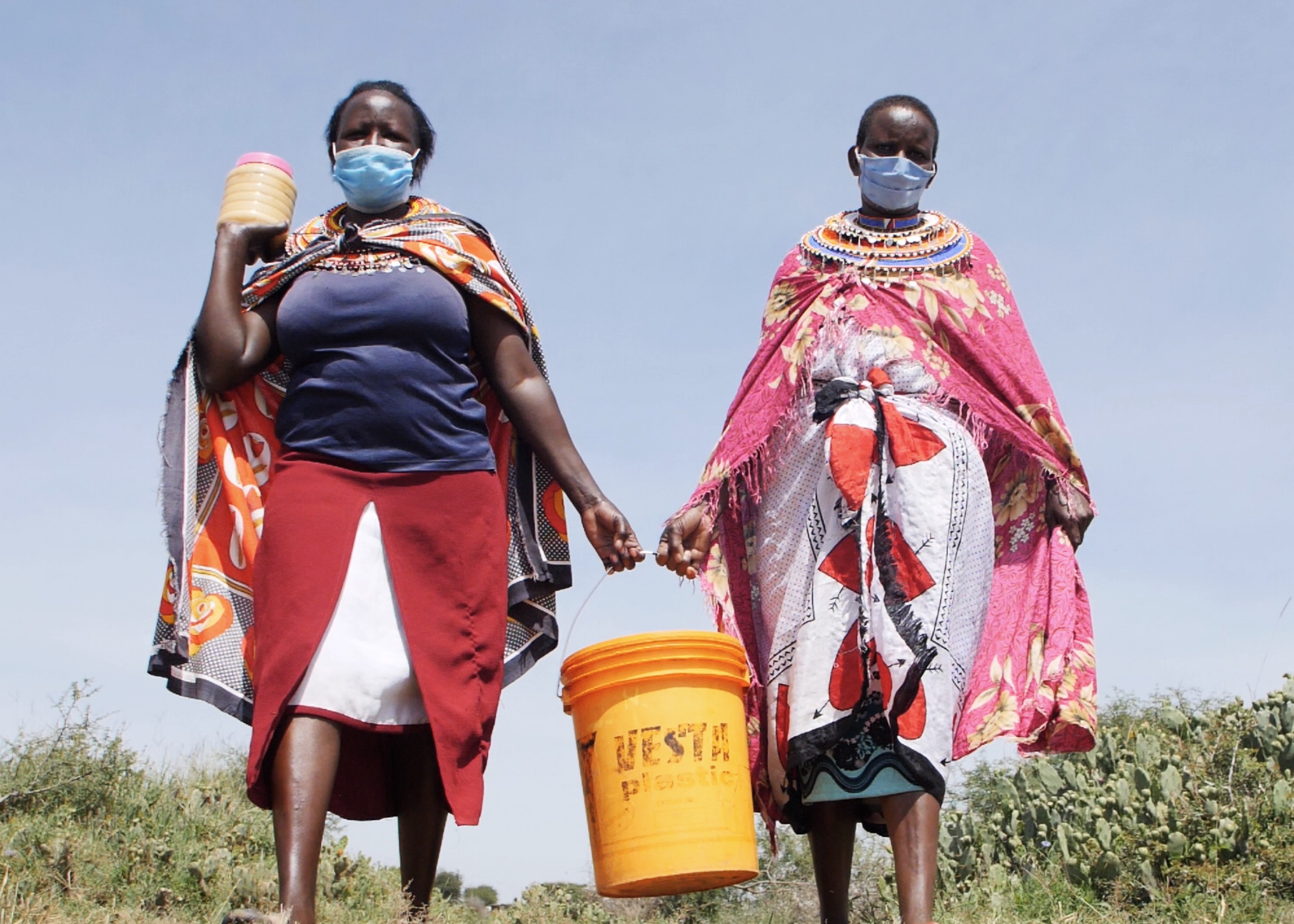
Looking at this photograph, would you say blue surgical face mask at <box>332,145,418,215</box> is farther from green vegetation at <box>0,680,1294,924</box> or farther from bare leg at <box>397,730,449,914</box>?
green vegetation at <box>0,680,1294,924</box>

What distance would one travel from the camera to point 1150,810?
5.77 meters

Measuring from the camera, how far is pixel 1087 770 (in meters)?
7.14

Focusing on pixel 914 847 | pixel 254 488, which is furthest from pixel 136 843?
pixel 914 847

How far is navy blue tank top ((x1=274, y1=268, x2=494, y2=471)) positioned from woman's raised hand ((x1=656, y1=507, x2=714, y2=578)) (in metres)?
0.66

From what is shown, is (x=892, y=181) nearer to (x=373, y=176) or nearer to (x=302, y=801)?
(x=373, y=176)

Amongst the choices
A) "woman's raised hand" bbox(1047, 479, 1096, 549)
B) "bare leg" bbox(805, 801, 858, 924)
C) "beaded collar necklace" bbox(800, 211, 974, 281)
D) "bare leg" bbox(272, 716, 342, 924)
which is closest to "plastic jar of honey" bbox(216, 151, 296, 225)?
"bare leg" bbox(272, 716, 342, 924)

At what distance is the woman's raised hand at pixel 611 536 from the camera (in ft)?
15.1

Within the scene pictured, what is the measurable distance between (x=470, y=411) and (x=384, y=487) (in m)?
0.37

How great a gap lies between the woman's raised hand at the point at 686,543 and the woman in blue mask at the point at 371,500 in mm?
257

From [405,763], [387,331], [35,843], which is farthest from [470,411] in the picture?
[35,843]

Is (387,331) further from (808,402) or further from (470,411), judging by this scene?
(808,402)

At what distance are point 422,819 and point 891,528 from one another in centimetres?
167

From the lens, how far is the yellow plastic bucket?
161 inches

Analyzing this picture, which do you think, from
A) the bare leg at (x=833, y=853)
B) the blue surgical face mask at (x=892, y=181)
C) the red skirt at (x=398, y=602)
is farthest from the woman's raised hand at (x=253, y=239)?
the bare leg at (x=833, y=853)
